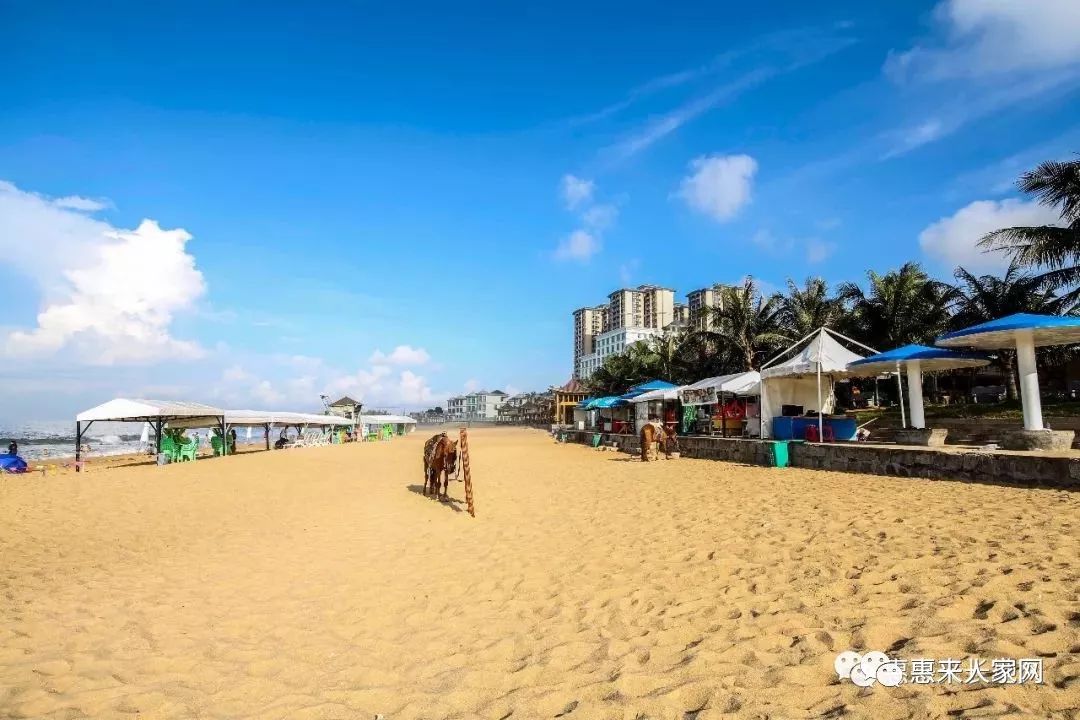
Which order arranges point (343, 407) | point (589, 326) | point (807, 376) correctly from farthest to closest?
point (589, 326)
point (343, 407)
point (807, 376)

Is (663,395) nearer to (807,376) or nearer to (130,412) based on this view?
(807,376)

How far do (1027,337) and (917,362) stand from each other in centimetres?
302

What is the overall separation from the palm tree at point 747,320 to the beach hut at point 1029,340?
19533 mm

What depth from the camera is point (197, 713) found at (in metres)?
3.35

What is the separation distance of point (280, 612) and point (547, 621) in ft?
8.20

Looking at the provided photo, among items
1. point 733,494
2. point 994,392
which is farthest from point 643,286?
point 733,494

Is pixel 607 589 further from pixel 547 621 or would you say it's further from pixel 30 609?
pixel 30 609

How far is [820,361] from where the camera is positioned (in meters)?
15.9

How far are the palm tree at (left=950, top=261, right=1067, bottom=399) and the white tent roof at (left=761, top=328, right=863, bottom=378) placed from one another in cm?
1488

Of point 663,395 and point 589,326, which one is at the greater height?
point 589,326

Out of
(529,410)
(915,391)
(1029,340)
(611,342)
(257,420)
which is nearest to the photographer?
(1029,340)

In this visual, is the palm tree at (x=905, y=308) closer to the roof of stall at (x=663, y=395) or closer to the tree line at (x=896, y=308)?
the tree line at (x=896, y=308)

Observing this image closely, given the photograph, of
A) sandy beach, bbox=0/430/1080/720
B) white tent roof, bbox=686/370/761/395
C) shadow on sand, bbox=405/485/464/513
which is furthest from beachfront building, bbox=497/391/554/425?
sandy beach, bbox=0/430/1080/720

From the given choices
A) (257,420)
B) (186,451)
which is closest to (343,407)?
(257,420)
